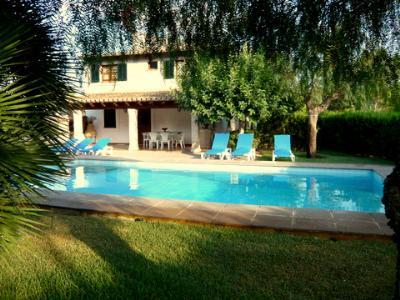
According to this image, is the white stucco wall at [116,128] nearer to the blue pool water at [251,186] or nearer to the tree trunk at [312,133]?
the blue pool water at [251,186]

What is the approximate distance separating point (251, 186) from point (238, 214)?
20.5 ft

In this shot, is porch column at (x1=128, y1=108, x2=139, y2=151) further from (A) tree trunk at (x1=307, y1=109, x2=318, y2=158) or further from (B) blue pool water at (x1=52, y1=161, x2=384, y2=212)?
(A) tree trunk at (x1=307, y1=109, x2=318, y2=158)

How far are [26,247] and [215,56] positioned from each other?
410 cm

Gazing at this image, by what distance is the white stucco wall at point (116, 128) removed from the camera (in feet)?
80.7

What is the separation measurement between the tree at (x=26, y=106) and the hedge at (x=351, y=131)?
13.7 meters

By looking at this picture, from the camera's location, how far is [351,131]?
56.0 ft

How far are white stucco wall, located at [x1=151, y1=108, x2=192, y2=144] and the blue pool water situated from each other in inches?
343

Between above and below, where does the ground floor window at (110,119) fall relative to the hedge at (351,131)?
above

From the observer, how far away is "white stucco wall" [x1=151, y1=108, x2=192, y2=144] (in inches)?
918

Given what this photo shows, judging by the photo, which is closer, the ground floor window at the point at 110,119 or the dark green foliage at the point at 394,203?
the dark green foliage at the point at 394,203

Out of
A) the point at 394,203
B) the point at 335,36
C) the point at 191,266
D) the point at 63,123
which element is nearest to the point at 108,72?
the point at 335,36

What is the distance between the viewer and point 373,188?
1109 centimetres

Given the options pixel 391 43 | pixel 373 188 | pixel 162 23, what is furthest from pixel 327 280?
pixel 373 188

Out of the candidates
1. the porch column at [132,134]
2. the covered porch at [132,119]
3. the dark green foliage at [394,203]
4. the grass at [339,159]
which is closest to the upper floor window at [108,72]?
the dark green foliage at [394,203]
